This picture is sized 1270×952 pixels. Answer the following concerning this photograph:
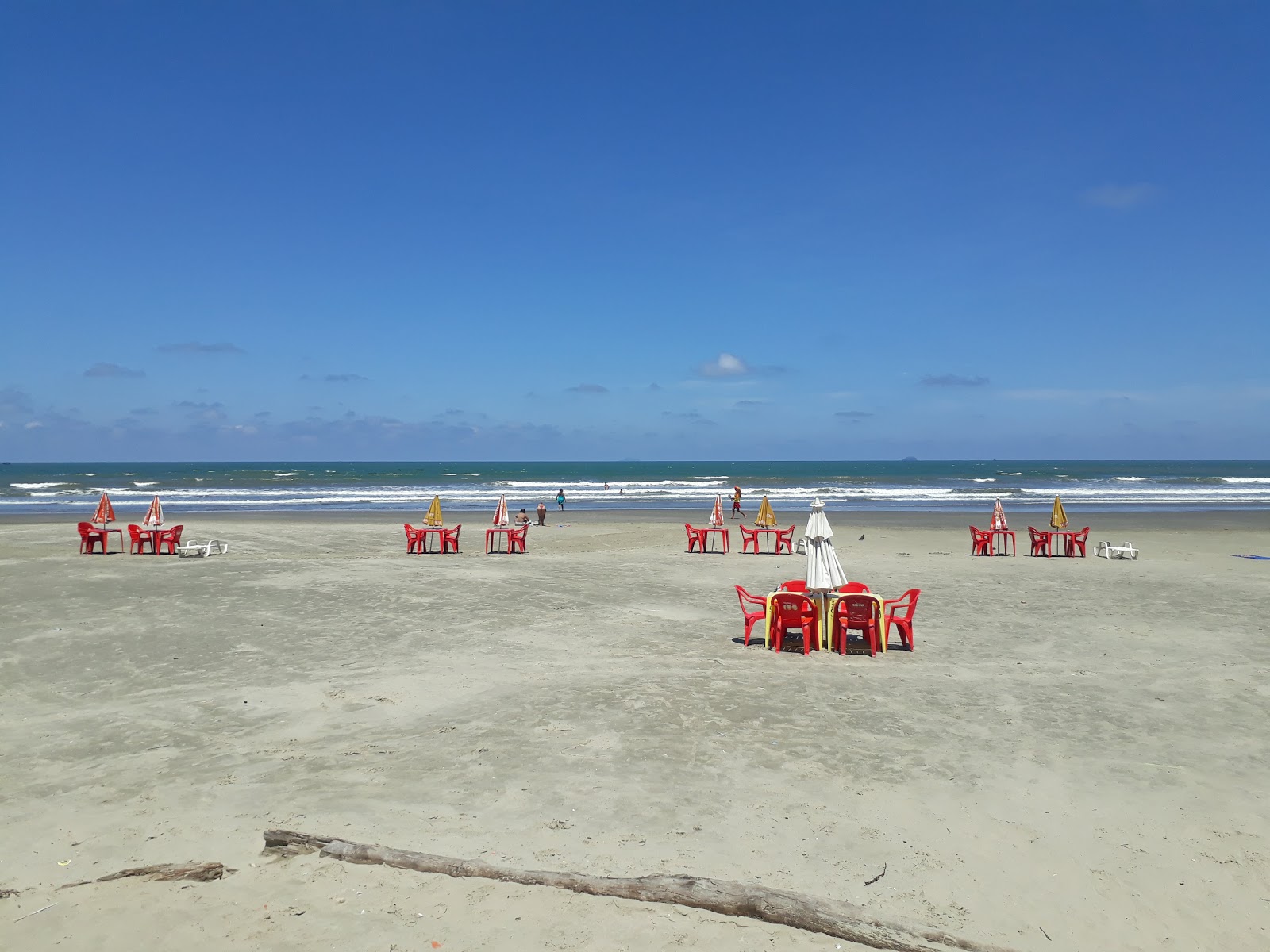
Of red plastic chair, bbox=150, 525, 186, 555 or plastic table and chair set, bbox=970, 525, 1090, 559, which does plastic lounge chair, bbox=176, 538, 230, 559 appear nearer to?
red plastic chair, bbox=150, 525, 186, 555

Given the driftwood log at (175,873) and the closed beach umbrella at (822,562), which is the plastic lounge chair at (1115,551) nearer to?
the closed beach umbrella at (822,562)

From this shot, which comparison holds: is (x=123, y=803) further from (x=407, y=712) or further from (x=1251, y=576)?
(x=1251, y=576)

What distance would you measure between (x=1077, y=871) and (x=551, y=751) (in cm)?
339

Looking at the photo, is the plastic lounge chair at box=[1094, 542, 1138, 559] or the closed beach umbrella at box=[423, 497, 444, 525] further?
the closed beach umbrella at box=[423, 497, 444, 525]

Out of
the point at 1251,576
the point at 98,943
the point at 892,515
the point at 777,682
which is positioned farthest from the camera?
the point at 892,515

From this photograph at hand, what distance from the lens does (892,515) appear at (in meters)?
35.0

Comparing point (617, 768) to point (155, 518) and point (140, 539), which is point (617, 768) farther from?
point (140, 539)

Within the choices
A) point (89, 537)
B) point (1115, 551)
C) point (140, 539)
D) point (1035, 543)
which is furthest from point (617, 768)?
point (89, 537)

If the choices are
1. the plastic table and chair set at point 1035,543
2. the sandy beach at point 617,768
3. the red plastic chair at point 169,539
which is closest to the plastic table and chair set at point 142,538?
the red plastic chair at point 169,539

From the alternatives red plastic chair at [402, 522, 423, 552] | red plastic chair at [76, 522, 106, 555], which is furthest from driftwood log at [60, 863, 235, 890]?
red plastic chair at [76, 522, 106, 555]

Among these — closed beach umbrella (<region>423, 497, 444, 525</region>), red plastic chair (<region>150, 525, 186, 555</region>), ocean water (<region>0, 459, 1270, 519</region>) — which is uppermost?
closed beach umbrella (<region>423, 497, 444, 525</region>)

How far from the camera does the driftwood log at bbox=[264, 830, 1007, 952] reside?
354 centimetres

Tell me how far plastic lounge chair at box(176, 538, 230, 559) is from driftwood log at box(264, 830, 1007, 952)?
1453 centimetres

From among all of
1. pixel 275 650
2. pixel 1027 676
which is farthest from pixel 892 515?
pixel 275 650
